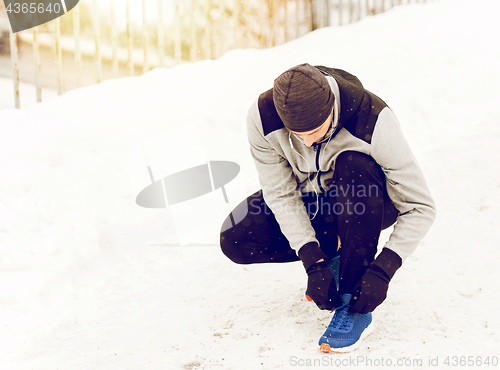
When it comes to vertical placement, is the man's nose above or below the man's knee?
above

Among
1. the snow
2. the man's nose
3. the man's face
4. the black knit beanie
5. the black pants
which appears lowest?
the snow

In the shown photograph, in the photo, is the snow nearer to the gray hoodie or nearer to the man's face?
the gray hoodie

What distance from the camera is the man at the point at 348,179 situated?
127 cm

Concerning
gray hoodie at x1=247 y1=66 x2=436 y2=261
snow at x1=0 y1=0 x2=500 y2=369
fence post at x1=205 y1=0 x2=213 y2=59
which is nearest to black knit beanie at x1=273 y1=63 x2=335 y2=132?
gray hoodie at x1=247 y1=66 x2=436 y2=261

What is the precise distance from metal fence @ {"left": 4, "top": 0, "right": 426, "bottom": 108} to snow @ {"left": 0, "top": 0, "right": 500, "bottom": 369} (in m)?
0.14

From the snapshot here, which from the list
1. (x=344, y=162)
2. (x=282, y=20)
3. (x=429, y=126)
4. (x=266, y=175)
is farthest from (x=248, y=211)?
(x=282, y=20)

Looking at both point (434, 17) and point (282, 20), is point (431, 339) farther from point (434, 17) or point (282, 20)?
point (434, 17)

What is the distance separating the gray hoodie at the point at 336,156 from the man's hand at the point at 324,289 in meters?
0.14

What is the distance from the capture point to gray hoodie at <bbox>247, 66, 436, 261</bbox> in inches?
53.2

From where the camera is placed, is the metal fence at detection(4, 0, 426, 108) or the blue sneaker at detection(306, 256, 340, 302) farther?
the metal fence at detection(4, 0, 426, 108)

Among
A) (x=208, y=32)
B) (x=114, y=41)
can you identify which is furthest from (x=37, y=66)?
(x=208, y=32)

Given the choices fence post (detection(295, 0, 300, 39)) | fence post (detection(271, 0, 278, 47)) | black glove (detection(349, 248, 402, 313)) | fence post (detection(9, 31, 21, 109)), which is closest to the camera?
black glove (detection(349, 248, 402, 313))

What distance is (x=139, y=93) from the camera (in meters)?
3.41

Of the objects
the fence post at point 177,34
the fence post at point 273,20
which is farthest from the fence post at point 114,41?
the fence post at point 273,20
